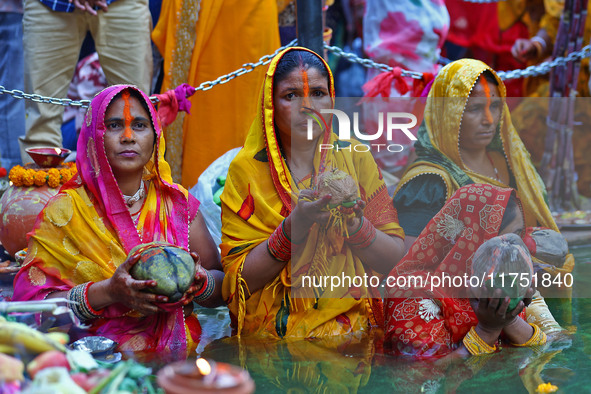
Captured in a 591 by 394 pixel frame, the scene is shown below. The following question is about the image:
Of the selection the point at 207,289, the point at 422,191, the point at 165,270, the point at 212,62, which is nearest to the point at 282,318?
the point at 207,289

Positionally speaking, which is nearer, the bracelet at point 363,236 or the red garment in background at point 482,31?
the bracelet at point 363,236

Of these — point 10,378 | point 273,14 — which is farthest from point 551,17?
point 10,378

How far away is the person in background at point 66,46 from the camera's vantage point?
4.33 m

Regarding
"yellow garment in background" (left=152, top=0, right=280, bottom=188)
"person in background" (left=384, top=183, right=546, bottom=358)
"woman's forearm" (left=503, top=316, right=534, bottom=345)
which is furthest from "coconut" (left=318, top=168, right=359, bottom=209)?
"yellow garment in background" (left=152, top=0, right=280, bottom=188)

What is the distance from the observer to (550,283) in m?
3.00

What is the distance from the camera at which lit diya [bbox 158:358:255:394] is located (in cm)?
146

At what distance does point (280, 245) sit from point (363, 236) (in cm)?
34

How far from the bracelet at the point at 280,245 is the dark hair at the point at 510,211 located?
0.87 m

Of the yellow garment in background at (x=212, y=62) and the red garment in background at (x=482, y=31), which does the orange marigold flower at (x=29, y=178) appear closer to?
the yellow garment in background at (x=212, y=62)

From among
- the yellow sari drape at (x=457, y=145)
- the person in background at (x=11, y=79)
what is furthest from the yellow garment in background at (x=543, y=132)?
the person in background at (x=11, y=79)

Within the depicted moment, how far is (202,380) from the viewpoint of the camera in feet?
4.86

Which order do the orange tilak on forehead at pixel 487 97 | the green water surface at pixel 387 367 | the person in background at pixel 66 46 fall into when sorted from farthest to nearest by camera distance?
the person in background at pixel 66 46
the orange tilak on forehead at pixel 487 97
the green water surface at pixel 387 367

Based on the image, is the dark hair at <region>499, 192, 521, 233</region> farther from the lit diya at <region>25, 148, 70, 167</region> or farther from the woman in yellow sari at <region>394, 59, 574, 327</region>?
the lit diya at <region>25, 148, 70, 167</region>

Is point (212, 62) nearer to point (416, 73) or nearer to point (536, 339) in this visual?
point (416, 73)
